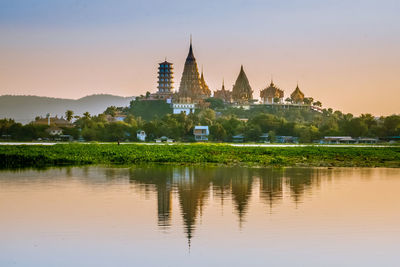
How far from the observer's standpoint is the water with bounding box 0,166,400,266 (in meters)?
18.7

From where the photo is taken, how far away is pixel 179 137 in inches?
3610

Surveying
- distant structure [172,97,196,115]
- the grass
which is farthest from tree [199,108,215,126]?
the grass

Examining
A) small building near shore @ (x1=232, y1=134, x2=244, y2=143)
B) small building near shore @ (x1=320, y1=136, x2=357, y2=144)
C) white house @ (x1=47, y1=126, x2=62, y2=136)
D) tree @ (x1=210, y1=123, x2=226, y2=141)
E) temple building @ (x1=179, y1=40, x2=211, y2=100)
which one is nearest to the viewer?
small building near shore @ (x1=320, y1=136, x2=357, y2=144)

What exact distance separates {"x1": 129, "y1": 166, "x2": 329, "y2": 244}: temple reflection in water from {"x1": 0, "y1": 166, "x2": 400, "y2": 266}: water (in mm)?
52

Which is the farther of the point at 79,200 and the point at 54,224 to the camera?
the point at 79,200

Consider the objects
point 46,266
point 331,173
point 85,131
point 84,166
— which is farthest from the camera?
point 85,131

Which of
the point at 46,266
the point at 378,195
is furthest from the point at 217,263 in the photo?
the point at 378,195

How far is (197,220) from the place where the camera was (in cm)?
2352

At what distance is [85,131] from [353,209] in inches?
2668

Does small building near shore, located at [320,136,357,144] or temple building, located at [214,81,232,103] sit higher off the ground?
temple building, located at [214,81,232,103]

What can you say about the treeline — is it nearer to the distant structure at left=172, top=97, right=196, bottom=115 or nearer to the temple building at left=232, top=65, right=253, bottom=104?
the distant structure at left=172, top=97, right=196, bottom=115

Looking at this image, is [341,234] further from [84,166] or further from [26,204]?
[84,166]

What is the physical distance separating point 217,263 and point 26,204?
11.4 metres

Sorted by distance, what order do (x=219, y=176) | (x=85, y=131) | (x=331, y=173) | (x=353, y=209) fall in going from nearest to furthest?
(x=353, y=209) → (x=219, y=176) → (x=331, y=173) → (x=85, y=131)
